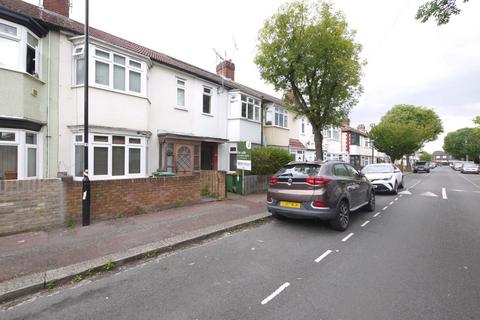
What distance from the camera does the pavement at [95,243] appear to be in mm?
3926

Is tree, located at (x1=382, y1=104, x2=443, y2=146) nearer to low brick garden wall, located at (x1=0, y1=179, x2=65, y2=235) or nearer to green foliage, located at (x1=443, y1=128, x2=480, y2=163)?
green foliage, located at (x1=443, y1=128, x2=480, y2=163)

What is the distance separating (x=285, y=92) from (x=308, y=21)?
12.7ft

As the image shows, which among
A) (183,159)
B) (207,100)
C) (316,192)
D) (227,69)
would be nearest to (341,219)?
(316,192)

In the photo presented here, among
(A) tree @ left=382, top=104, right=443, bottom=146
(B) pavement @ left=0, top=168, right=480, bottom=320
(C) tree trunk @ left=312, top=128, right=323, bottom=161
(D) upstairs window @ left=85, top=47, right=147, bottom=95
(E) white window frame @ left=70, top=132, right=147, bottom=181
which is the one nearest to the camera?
(B) pavement @ left=0, top=168, right=480, bottom=320

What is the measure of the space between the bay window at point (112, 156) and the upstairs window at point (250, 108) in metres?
7.67

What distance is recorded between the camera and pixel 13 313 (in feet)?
10.3

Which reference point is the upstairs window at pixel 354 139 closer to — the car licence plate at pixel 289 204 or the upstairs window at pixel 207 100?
the upstairs window at pixel 207 100

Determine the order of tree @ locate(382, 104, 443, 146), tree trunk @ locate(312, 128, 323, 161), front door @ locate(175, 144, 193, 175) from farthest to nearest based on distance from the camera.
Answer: tree @ locate(382, 104, 443, 146)
tree trunk @ locate(312, 128, 323, 161)
front door @ locate(175, 144, 193, 175)

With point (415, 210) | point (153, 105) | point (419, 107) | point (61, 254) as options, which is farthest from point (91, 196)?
point (419, 107)

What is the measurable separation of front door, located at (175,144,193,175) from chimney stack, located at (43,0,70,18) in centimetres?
738

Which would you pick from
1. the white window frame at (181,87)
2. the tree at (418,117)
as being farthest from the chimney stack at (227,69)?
the tree at (418,117)

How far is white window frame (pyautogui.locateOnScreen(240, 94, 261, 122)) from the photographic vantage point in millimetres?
16345

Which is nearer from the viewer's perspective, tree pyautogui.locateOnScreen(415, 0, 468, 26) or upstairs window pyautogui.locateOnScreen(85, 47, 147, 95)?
tree pyautogui.locateOnScreen(415, 0, 468, 26)

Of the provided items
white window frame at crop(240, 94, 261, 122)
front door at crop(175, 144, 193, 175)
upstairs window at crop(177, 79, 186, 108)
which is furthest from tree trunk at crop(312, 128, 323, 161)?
upstairs window at crop(177, 79, 186, 108)
